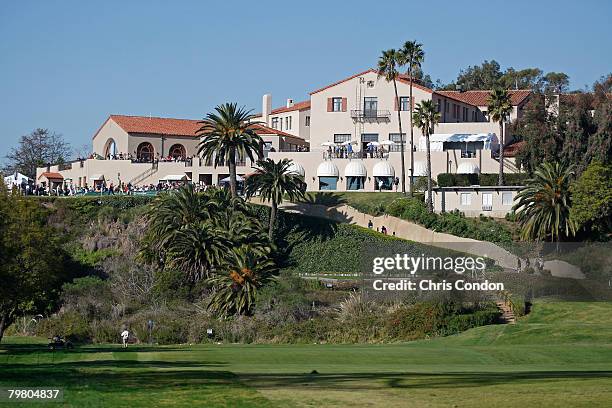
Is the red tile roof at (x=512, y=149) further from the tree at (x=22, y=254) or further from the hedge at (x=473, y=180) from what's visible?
the tree at (x=22, y=254)

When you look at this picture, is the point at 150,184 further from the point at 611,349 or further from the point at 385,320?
the point at 611,349

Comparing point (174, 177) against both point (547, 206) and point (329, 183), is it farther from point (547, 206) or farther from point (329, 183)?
point (547, 206)

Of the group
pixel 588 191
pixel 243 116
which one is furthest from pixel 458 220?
pixel 243 116

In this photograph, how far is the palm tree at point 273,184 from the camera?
247 ft

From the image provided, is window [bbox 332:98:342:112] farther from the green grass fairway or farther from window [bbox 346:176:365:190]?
the green grass fairway

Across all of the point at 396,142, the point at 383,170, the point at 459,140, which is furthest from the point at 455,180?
the point at 396,142

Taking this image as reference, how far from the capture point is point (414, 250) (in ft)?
195

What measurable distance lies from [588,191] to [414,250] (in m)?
16.3

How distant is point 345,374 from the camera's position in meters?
31.3

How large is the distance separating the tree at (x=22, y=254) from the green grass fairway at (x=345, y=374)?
2.42 m

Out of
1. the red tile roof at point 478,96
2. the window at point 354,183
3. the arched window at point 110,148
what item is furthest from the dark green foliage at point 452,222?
the arched window at point 110,148

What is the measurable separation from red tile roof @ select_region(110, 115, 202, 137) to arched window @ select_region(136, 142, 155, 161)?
1.21 metres

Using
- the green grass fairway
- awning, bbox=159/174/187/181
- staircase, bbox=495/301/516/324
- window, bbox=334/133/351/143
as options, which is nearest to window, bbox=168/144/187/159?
awning, bbox=159/174/187/181

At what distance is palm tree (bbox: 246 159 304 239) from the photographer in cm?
7544
